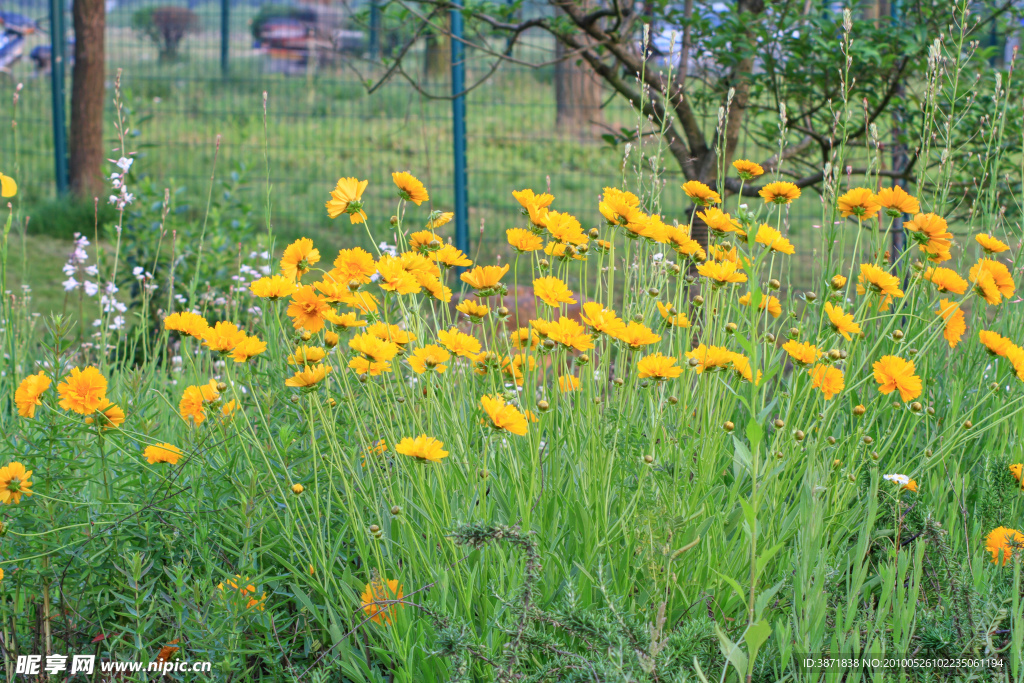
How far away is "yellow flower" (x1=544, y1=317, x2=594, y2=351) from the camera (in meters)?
1.53

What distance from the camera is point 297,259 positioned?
5.38 feet

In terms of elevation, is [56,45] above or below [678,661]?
above

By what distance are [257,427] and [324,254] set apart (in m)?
4.49

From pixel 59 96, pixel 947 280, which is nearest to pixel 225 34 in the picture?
pixel 59 96

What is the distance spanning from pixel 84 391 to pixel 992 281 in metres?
1.79

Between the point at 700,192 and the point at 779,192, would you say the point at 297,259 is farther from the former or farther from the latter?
the point at 779,192

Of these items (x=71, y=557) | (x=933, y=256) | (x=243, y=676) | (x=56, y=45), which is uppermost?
(x=56, y=45)

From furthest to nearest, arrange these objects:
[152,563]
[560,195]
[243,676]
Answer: [560,195], [152,563], [243,676]

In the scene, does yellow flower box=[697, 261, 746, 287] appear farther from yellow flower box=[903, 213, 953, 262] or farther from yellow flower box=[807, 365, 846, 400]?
yellow flower box=[903, 213, 953, 262]

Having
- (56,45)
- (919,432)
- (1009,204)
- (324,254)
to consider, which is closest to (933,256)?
(919,432)

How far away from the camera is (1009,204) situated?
375 cm

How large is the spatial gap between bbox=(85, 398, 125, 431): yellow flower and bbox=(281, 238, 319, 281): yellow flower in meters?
0.39

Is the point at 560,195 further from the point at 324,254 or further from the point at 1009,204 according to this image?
the point at 1009,204

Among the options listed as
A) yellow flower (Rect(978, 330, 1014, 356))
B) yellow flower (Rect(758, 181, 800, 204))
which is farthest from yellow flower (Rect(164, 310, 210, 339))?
yellow flower (Rect(978, 330, 1014, 356))
